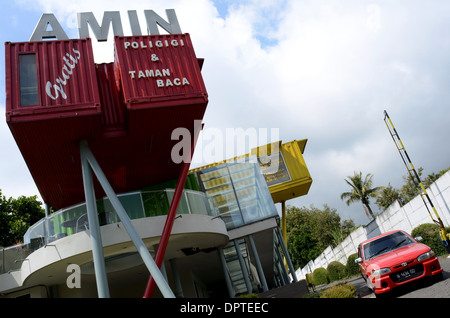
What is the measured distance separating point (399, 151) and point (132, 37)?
51.3 ft

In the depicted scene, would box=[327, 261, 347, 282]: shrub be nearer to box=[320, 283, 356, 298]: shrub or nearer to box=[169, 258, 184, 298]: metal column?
box=[169, 258, 184, 298]: metal column

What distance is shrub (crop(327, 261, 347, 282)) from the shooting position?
27548 millimetres

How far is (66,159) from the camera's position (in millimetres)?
12594

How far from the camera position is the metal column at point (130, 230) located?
10.1m

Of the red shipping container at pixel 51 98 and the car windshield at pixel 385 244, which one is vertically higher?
the red shipping container at pixel 51 98

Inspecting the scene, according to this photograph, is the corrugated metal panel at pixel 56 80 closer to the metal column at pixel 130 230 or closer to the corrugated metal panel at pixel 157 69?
the corrugated metal panel at pixel 157 69

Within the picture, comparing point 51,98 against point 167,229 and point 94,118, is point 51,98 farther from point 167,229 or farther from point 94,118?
point 167,229

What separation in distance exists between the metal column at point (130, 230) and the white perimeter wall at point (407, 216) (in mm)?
15769

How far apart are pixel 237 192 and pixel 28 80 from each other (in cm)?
1187

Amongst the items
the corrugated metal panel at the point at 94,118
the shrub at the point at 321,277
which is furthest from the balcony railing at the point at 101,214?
the shrub at the point at 321,277

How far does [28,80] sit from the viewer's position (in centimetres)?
1071

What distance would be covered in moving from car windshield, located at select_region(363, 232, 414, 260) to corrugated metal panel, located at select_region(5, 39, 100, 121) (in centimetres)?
935
